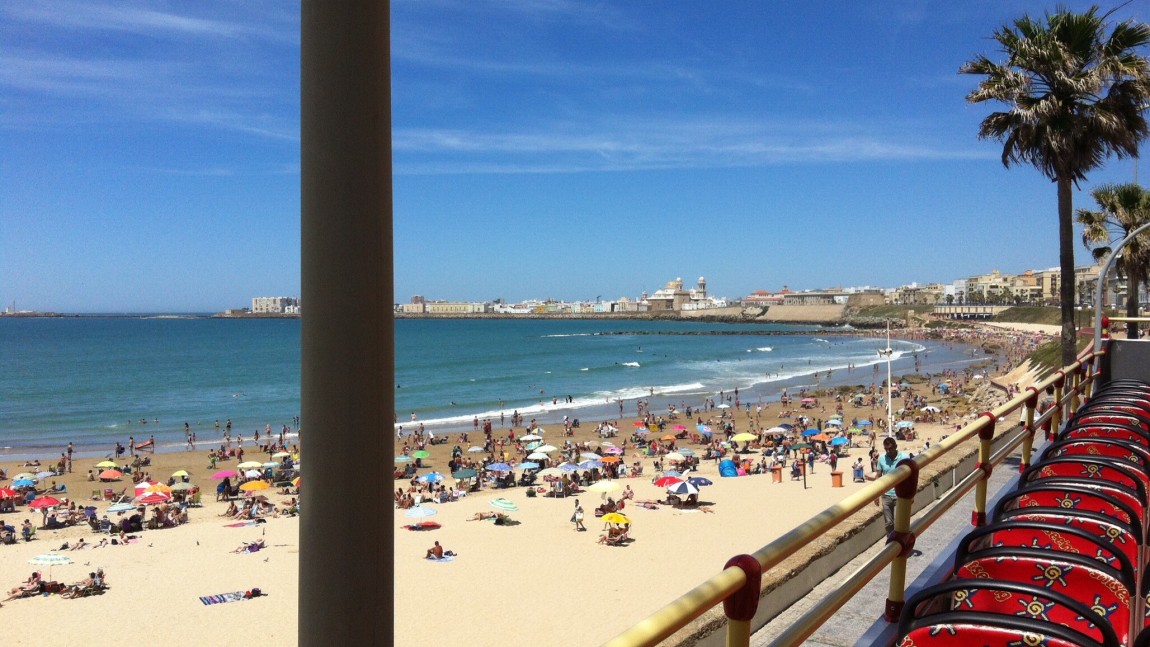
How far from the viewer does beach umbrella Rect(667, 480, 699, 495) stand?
18.3 m

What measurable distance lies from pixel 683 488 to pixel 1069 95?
433 inches

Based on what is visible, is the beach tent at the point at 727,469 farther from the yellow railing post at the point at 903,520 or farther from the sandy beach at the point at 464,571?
the yellow railing post at the point at 903,520

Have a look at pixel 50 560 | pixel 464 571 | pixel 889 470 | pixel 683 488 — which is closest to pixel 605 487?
pixel 683 488

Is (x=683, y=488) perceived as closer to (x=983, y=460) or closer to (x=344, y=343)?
(x=983, y=460)

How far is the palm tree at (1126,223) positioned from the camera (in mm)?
21281

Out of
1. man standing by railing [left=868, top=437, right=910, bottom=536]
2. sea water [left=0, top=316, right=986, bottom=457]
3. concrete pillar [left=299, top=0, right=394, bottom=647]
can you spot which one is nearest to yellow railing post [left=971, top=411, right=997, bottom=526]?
man standing by railing [left=868, top=437, right=910, bottom=536]

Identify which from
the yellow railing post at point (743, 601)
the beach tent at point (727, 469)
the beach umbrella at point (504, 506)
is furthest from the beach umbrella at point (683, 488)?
the yellow railing post at point (743, 601)

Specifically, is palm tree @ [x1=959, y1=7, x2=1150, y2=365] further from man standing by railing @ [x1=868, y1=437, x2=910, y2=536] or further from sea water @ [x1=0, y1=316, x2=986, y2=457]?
sea water @ [x1=0, y1=316, x2=986, y2=457]

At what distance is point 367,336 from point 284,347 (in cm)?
10479

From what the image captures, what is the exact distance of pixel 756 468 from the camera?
24016 millimetres

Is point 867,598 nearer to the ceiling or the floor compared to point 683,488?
nearer to the ceiling

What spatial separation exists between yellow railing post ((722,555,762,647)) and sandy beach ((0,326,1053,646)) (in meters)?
5.77

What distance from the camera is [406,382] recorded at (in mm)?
58875

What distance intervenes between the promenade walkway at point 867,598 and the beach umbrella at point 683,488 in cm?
1196
